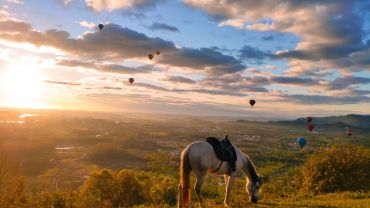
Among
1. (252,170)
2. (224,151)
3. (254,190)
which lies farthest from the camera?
(252,170)

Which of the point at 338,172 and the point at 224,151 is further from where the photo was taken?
the point at 338,172

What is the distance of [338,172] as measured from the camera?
2661 cm

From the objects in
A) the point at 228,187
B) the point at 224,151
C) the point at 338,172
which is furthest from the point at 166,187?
the point at 338,172

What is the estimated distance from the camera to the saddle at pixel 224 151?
15.6 m

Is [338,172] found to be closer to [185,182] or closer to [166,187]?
[166,187]

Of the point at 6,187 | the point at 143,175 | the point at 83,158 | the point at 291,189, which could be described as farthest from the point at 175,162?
the point at 6,187

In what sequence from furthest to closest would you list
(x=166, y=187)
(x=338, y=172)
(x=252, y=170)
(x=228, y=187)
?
(x=166, y=187), (x=338, y=172), (x=252, y=170), (x=228, y=187)

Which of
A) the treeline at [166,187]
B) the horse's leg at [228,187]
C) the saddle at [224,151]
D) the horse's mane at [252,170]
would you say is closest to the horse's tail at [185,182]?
the saddle at [224,151]

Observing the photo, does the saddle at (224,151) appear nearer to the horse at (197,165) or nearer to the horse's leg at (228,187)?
the horse at (197,165)

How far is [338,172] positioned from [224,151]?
1509cm

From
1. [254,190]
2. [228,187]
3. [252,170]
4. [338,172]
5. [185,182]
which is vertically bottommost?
[338,172]

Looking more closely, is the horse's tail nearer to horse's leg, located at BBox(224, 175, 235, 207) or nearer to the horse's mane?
horse's leg, located at BBox(224, 175, 235, 207)

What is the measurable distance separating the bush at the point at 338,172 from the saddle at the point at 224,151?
533 inches

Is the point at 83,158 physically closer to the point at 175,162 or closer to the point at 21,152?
the point at 21,152
